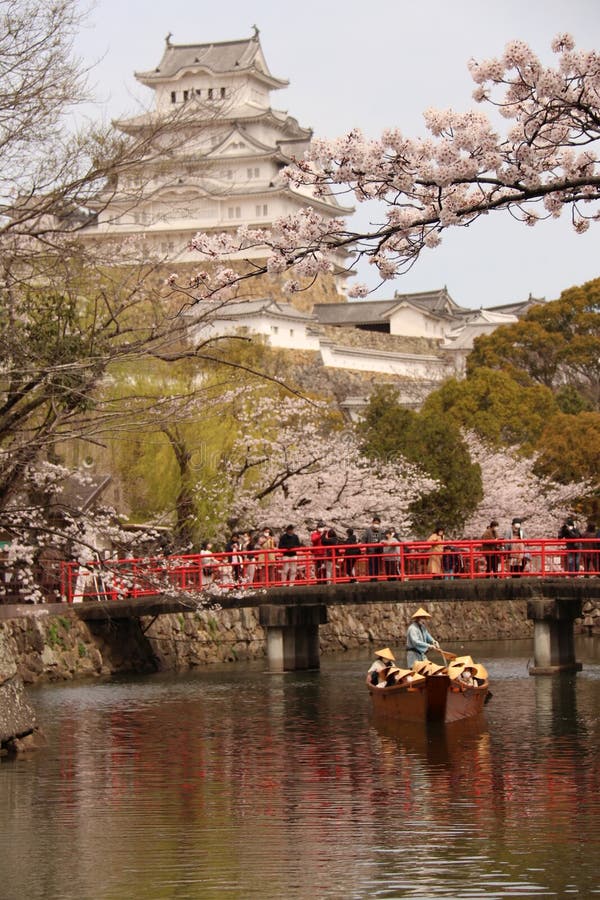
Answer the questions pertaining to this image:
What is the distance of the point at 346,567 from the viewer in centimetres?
3150

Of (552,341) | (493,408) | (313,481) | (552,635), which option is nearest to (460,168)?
(552,635)

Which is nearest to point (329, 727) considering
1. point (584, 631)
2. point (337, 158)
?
point (337, 158)

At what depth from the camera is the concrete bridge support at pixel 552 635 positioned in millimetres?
30000

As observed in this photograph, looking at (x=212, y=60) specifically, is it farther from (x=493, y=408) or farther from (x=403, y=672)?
(x=403, y=672)

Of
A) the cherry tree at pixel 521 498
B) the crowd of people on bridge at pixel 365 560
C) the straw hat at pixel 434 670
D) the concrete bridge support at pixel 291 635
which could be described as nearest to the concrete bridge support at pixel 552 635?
the crowd of people on bridge at pixel 365 560

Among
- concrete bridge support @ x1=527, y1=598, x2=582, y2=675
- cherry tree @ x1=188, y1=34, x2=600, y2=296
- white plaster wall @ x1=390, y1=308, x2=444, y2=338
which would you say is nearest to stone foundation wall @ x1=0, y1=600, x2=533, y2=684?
concrete bridge support @ x1=527, y1=598, x2=582, y2=675

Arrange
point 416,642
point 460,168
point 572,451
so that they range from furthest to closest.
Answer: point 572,451
point 416,642
point 460,168

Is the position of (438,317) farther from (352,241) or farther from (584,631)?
(352,241)

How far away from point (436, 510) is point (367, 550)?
814 cm

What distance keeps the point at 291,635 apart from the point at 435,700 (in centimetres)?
1130

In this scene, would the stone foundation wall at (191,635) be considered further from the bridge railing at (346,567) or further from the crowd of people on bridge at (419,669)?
the crowd of people on bridge at (419,669)

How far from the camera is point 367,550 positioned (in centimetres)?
3500

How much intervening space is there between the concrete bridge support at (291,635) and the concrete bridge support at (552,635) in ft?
16.3

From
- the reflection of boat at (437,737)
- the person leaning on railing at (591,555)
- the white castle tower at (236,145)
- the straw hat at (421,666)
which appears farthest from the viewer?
the white castle tower at (236,145)
